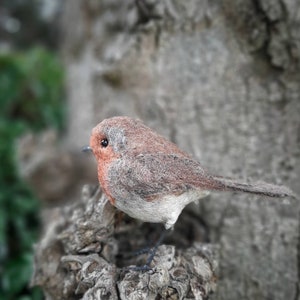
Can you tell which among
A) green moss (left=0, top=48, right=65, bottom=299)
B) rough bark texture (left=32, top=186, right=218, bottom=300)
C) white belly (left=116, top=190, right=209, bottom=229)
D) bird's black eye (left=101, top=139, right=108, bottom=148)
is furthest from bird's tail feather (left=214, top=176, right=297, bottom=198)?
green moss (left=0, top=48, right=65, bottom=299)

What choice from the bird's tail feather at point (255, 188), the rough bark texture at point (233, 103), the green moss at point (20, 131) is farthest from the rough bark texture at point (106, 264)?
the green moss at point (20, 131)

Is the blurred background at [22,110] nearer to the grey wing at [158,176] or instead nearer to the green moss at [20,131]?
the green moss at [20,131]

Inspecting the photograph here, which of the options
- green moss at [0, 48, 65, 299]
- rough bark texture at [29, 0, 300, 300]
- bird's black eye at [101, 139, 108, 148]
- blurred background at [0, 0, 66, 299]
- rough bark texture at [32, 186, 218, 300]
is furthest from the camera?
blurred background at [0, 0, 66, 299]

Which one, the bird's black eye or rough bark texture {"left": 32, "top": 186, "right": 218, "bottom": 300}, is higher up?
the bird's black eye

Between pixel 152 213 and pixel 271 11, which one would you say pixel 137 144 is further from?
pixel 271 11

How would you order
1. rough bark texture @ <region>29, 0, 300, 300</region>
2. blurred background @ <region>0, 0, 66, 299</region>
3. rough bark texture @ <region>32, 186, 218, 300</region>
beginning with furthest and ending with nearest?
blurred background @ <region>0, 0, 66, 299</region> → rough bark texture @ <region>29, 0, 300, 300</region> → rough bark texture @ <region>32, 186, 218, 300</region>

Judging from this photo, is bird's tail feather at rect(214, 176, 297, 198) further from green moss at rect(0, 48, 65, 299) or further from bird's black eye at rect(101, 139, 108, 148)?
green moss at rect(0, 48, 65, 299)

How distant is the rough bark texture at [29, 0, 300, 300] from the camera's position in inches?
101

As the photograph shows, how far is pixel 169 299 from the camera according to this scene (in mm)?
→ 1891

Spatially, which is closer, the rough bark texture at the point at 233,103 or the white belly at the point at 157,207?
the white belly at the point at 157,207

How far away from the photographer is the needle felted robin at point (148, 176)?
6.35 feet

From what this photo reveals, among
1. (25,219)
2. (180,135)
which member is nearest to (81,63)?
(25,219)

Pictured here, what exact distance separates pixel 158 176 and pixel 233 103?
1137 millimetres

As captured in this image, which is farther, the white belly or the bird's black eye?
the bird's black eye
